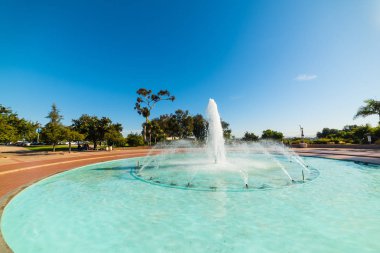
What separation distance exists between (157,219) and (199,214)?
4.85 feet

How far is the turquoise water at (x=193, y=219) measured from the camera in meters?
5.31

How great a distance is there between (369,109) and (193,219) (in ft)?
162

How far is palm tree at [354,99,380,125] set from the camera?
3991 centimetres

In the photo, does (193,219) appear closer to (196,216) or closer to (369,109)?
(196,216)

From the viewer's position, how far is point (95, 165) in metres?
Result: 18.8

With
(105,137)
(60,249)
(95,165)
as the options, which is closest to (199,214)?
(60,249)

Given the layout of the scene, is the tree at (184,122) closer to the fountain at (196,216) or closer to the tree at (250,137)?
the tree at (250,137)

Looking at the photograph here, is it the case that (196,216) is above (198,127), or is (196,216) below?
below

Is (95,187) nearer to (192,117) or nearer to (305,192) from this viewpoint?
(305,192)

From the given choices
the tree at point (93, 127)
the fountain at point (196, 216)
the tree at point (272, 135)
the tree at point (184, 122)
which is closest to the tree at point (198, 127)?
the tree at point (184, 122)

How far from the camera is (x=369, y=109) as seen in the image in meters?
40.7

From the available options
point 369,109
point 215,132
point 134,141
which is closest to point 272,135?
point 369,109

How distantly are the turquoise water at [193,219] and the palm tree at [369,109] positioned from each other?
39832 mm

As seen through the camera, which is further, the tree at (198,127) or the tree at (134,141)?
the tree at (198,127)
